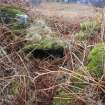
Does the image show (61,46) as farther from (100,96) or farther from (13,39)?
(100,96)

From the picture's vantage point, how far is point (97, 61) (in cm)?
384

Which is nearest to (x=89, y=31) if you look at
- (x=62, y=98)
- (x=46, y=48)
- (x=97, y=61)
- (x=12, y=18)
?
(x=12, y=18)

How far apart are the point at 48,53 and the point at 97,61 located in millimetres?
1265

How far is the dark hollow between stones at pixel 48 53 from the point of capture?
4949mm

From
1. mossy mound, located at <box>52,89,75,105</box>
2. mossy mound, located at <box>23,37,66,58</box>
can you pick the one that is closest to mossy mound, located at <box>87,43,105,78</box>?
mossy mound, located at <box>52,89,75,105</box>

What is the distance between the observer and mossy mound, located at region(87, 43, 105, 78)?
146 inches

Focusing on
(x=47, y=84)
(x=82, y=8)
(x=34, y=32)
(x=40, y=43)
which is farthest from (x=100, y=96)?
(x=82, y=8)

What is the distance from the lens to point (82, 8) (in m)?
13.3

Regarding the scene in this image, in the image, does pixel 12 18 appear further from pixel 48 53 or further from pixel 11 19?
pixel 48 53

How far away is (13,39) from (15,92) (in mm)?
1322

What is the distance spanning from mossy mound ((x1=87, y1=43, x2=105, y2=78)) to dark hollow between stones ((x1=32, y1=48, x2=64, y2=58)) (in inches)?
38.7

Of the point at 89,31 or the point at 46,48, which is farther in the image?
the point at 89,31

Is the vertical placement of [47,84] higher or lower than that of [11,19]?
lower

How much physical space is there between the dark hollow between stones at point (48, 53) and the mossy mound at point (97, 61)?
38.7 inches
